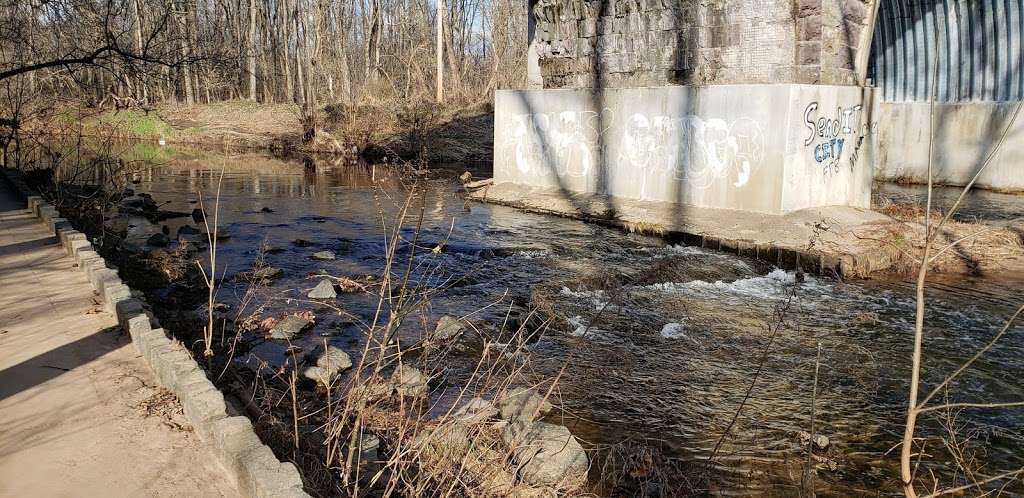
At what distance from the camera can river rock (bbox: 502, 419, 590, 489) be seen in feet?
15.3

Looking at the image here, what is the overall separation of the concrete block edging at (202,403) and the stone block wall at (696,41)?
1017 centimetres

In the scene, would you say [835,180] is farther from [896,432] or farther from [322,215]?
[322,215]

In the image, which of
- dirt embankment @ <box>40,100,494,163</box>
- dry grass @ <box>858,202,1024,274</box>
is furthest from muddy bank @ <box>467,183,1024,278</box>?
dirt embankment @ <box>40,100,494,163</box>

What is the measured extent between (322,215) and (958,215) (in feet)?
40.8

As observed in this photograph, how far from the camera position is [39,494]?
12.2 ft

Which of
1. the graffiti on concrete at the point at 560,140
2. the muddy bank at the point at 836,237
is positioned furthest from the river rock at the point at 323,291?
the graffiti on concrete at the point at 560,140

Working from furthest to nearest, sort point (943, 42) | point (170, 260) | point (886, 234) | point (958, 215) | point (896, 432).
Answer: point (943, 42)
point (958, 215)
point (886, 234)
point (170, 260)
point (896, 432)

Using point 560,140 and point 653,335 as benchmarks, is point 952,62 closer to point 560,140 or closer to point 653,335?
point 560,140

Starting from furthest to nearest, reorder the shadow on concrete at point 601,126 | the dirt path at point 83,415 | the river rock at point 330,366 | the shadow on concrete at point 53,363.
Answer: the shadow on concrete at point 601,126
the river rock at point 330,366
the shadow on concrete at point 53,363
the dirt path at point 83,415

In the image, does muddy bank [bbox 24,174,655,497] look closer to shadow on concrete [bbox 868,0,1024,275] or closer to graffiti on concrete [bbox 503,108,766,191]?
graffiti on concrete [bbox 503,108,766,191]

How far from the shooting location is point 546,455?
15.7 feet

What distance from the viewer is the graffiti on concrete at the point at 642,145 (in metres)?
12.8

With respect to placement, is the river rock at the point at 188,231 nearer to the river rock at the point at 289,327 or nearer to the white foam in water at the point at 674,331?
the river rock at the point at 289,327

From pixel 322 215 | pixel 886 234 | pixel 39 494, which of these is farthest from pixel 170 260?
pixel 886 234
